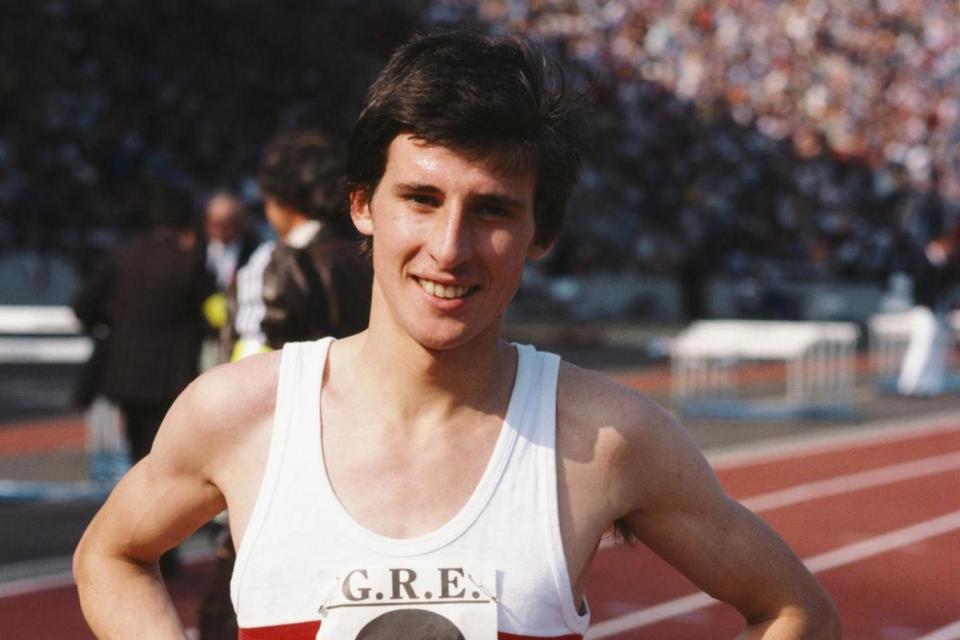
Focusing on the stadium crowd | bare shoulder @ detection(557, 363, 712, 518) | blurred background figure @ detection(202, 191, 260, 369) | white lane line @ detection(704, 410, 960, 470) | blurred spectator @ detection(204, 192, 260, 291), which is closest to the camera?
bare shoulder @ detection(557, 363, 712, 518)

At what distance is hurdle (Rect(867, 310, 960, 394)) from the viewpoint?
2047 centimetres

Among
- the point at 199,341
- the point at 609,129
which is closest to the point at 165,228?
the point at 199,341

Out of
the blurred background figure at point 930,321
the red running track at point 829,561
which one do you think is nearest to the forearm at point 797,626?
the red running track at point 829,561

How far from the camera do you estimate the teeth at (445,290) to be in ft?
6.77

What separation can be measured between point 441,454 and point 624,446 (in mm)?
233

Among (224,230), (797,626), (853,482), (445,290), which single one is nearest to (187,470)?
(445,290)

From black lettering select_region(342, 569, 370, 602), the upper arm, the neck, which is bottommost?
black lettering select_region(342, 569, 370, 602)

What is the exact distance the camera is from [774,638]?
2.16 meters

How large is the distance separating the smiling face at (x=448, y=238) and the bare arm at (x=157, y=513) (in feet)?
0.90

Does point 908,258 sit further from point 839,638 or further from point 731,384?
point 839,638

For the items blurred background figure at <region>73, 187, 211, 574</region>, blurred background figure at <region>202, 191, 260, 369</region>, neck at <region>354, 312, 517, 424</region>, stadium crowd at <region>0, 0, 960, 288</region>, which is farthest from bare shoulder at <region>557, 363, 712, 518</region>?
stadium crowd at <region>0, 0, 960, 288</region>

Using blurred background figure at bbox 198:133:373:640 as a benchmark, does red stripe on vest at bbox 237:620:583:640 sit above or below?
below

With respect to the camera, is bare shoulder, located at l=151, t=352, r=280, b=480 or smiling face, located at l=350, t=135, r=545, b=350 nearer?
smiling face, located at l=350, t=135, r=545, b=350

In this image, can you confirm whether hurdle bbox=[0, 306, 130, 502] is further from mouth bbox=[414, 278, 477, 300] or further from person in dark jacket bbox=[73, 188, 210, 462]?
mouth bbox=[414, 278, 477, 300]
